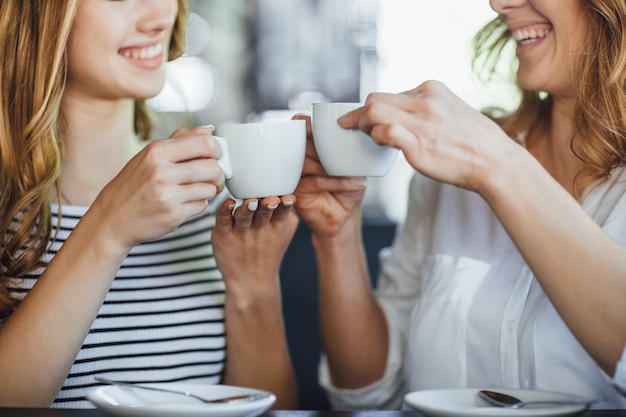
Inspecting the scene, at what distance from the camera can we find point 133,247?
1.17 meters

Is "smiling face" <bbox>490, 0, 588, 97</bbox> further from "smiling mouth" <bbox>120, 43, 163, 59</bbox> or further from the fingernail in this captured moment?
"smiling mouth" <bbox>120, 43, 163, 59</bbox>

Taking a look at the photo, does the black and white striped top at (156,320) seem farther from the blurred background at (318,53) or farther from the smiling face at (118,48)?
the blurred background at (318,53)

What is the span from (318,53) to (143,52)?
9.72ft

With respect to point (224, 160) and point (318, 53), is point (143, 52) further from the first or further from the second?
point (318, 53)

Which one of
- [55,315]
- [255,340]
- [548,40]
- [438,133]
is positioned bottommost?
[255,340]

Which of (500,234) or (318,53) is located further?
(318,53)

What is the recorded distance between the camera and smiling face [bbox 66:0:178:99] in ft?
4.28

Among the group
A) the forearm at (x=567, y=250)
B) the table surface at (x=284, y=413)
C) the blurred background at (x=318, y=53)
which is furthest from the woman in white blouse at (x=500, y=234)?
the blurred background at (x=318, y=53)

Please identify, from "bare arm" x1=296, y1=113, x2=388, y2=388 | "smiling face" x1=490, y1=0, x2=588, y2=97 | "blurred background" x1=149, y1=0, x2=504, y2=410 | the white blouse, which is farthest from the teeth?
"blurred background" x1=149, y1=0, x2=504, y2=410

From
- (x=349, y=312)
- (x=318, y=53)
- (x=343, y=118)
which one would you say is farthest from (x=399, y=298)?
(x=318, y=53)

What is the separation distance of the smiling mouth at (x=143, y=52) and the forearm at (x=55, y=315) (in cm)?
41

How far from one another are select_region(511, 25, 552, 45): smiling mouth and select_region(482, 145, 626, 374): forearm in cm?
40

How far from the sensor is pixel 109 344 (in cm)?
125

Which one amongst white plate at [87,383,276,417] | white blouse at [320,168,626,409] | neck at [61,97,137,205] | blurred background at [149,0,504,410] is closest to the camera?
white plate at [87,383,276,417]
